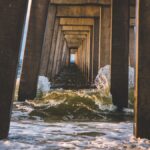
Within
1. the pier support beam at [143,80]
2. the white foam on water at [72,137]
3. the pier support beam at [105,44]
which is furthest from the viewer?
Result: the pier support beam at [105,44]

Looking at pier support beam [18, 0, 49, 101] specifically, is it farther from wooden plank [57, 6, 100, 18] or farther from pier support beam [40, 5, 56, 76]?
wooden plank [57, 6, 100, 18]

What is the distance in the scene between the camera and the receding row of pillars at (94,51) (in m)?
4.54

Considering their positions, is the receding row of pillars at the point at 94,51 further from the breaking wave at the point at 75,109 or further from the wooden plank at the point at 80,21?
the wooden plank at the point at 80,21

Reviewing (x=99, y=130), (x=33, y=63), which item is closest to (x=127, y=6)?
(x=33, y=63)

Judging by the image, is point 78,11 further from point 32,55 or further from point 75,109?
point 75,109

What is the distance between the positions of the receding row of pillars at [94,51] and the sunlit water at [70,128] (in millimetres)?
406

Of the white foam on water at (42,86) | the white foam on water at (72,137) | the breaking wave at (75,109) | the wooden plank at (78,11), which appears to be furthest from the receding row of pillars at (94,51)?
the wooden plank at (78,11)

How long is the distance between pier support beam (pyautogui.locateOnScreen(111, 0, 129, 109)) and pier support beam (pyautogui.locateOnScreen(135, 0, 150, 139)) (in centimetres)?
439

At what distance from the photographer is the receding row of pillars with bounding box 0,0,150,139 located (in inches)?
179

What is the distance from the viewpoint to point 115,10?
979 centimetres

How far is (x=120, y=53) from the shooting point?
31.2 feet

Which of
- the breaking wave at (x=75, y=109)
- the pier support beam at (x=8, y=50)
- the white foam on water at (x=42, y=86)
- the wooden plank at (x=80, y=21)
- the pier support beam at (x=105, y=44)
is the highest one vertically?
the wooden plank at (x=80, y=21)

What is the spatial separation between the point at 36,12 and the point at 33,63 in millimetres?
1782

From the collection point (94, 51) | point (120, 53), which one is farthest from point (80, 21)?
point (120, 53)
